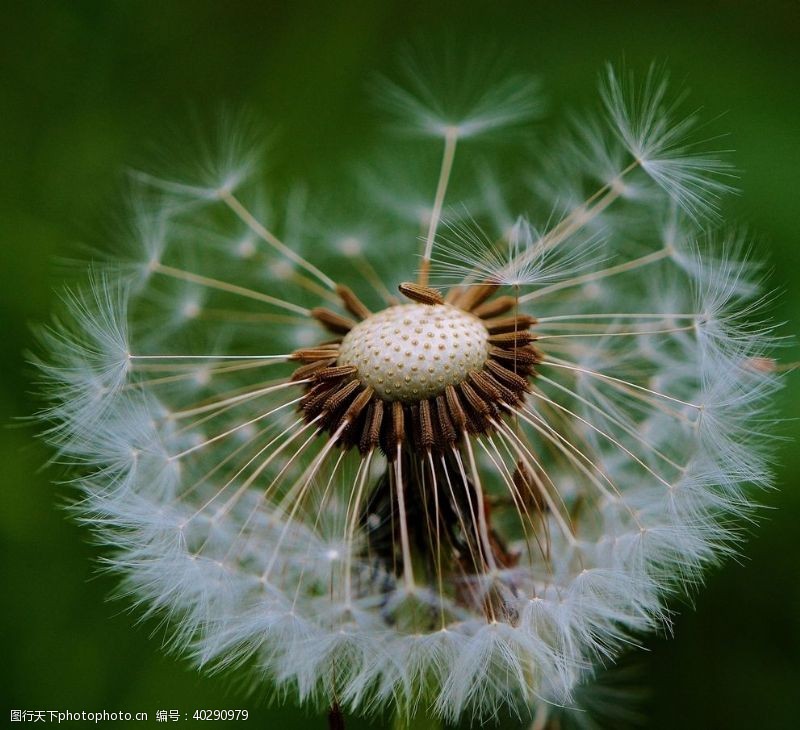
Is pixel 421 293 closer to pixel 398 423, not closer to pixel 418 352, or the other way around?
pixel 418 352

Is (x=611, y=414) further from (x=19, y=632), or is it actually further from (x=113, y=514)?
(x=19, y=632)

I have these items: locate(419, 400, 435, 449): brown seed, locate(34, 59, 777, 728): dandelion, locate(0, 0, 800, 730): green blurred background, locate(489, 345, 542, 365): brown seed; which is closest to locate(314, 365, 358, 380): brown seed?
locate(34, 59, 777, 728): dandelion

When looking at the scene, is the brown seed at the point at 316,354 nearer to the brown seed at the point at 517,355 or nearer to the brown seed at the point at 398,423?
the brown seed at the point at 398,423

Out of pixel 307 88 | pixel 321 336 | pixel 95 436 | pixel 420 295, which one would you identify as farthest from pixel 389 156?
pixel 95 436

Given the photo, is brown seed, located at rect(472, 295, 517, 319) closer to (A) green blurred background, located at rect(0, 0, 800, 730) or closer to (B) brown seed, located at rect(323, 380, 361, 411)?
(B) brown seed, located at rect(323, 380, 361, 411)

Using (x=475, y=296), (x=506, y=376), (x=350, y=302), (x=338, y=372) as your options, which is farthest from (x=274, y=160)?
(x=506, y=376)
